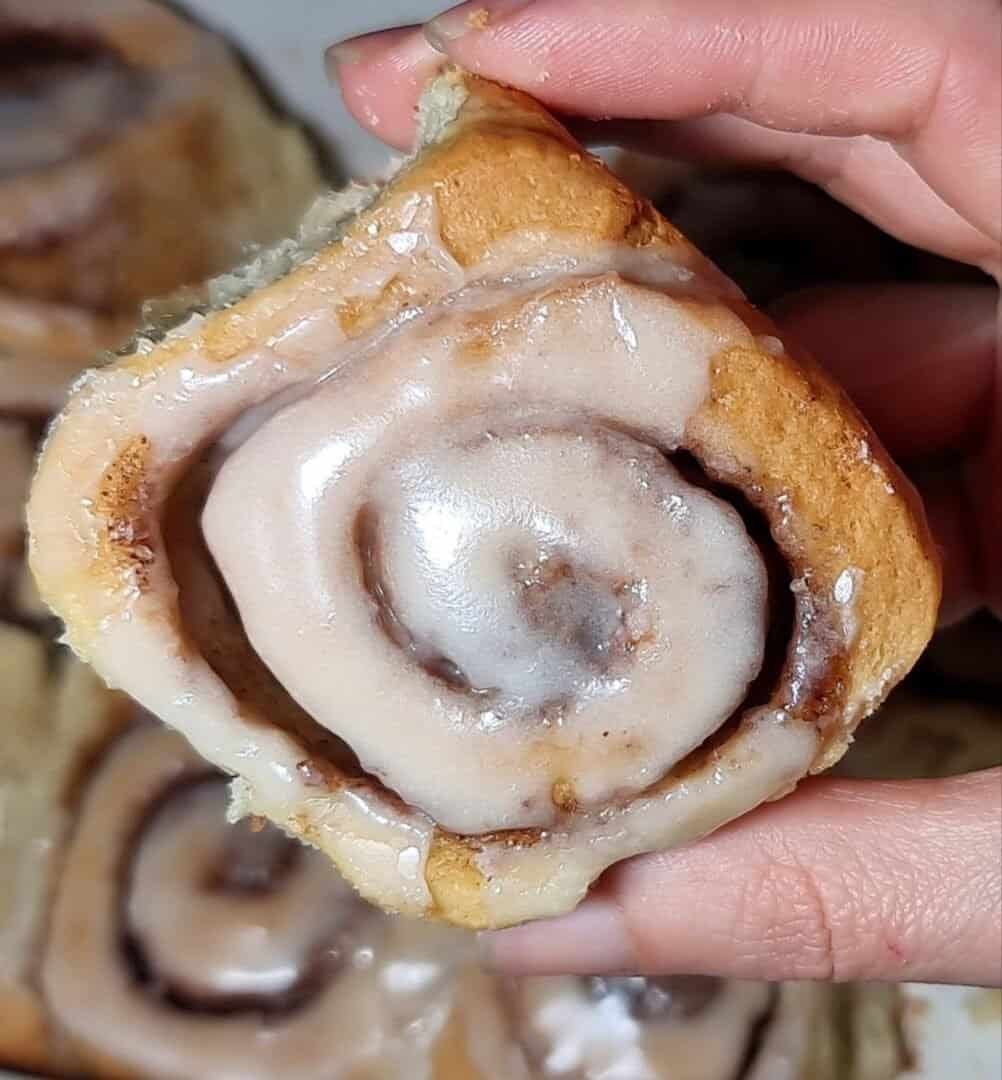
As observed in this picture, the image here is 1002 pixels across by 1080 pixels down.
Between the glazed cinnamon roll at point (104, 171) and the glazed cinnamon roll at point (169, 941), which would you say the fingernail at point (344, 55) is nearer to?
the glazed cinnamon roll at point (104, 171)

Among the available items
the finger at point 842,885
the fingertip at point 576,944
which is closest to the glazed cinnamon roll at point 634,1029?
the fingertip at point 576,944

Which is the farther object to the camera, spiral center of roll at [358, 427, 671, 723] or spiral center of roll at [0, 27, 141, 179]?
spiral center of roll at [0, 27, 141, 179]

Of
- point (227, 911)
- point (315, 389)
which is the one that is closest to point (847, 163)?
point (315, 389)

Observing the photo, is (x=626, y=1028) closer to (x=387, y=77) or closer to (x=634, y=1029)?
(x=634, y=1029)

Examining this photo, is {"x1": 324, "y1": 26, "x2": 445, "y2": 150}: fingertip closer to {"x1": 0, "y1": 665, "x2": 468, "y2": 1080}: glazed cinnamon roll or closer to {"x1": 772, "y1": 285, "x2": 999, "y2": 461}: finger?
{"x1": 772, "y1": 285, "x2": 999, "y2": 461}: finger

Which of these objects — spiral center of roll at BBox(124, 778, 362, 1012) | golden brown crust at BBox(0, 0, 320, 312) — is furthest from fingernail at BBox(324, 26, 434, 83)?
spiral center of roll at BBox(124, 778, 362, 1012)
